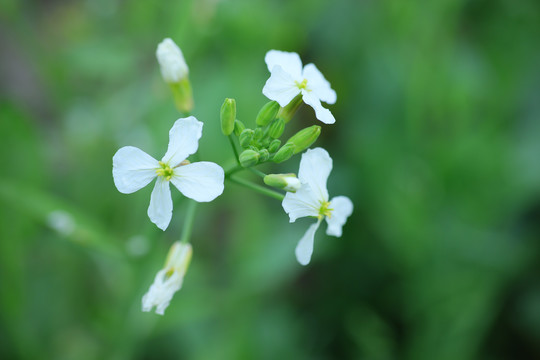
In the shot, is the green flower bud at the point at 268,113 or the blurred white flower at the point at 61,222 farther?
the blurred white flower at the point at 61,222

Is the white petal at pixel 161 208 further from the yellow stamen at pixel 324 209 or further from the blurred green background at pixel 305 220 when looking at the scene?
the blurred green background at pixel 305 220

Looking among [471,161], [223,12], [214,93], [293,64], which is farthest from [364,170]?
[293,64]

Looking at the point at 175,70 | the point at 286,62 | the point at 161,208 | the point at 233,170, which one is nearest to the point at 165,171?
the point at 161,208

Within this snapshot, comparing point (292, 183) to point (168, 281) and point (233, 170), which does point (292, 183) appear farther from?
point (168, 281)

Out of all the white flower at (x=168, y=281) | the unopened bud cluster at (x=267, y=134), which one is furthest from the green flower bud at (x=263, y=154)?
the white flower at (x=168, y=281)

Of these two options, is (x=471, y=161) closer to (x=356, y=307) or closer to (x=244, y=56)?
(x=356, y=307)

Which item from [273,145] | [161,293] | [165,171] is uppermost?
[273,145]
